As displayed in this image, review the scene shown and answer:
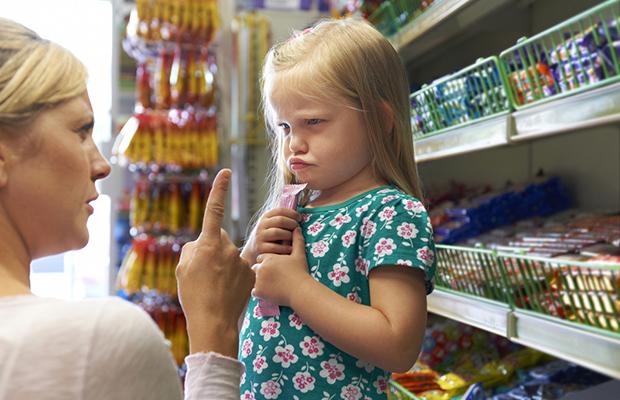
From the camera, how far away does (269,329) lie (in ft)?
3.84

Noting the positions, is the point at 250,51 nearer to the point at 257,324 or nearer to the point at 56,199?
the point at 257,324

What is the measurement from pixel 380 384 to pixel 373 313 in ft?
0.68

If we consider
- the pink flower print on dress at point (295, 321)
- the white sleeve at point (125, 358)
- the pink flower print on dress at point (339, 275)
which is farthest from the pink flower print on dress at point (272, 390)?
the white sleeve at point (125, 358)

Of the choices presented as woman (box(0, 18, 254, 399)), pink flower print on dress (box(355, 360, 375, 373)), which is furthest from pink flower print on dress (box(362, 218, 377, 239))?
woman (box(0, 18, 254, 399))

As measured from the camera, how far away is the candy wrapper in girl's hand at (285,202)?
3.85ft

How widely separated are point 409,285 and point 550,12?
1.51 metres

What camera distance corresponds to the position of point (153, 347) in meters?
0.72

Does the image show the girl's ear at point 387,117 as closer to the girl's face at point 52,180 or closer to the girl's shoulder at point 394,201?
the girl's shoulder at point 394,201

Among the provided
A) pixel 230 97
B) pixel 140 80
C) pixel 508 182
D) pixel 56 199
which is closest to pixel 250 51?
pixel 230 97

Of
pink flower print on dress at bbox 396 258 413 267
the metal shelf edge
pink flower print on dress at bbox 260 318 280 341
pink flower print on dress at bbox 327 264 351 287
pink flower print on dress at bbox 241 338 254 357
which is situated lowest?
pink flower print on dress at bbox 241 338 254 357

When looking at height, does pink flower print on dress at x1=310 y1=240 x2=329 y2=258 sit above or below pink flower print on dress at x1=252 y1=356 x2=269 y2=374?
above

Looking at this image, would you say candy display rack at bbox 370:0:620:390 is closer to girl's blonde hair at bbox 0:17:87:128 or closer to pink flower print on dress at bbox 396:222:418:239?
pink flower print on dress at bbox 396:222:418:239

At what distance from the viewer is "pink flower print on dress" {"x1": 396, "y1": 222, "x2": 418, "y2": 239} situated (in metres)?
1.09

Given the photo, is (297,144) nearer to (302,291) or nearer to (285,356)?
(302,291)
